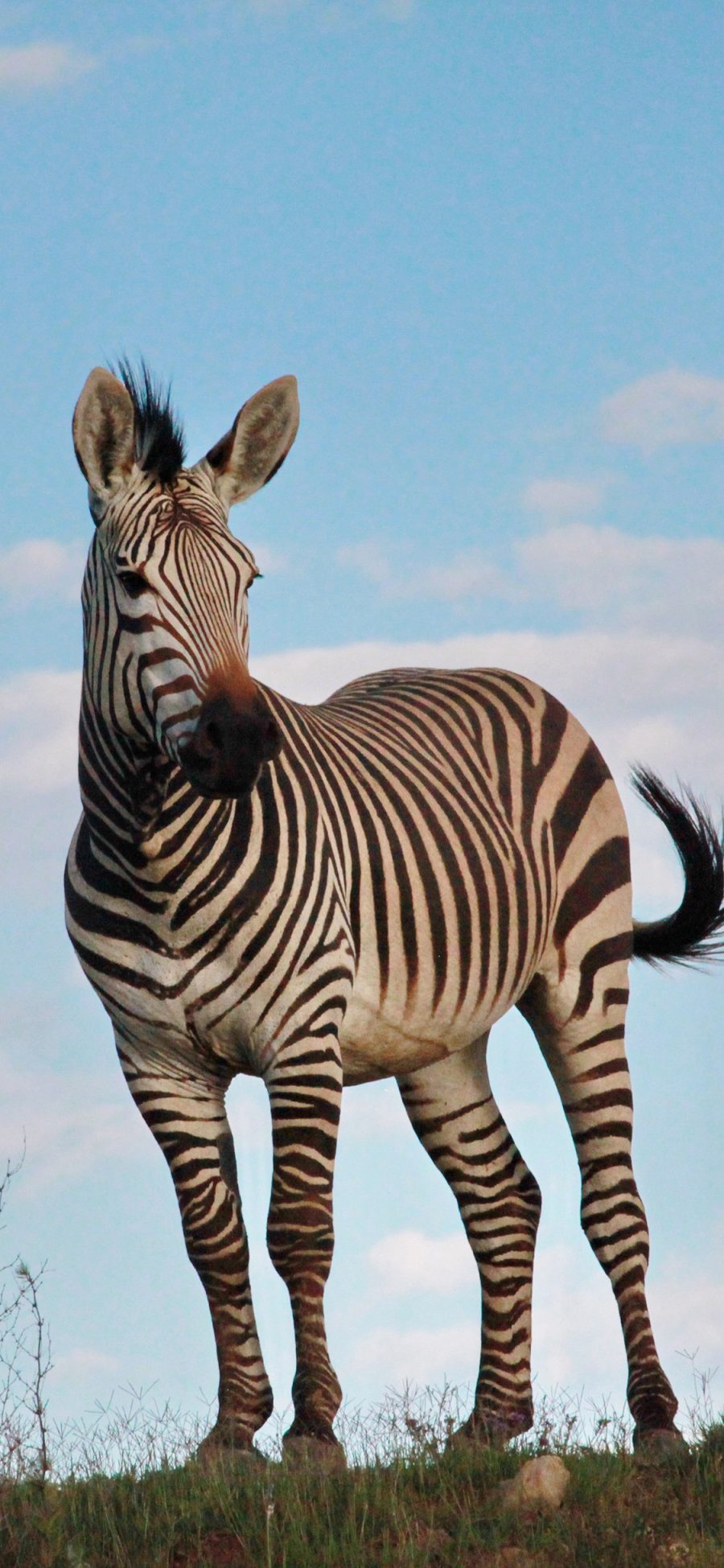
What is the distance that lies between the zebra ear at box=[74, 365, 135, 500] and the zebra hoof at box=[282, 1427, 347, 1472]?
139 inches

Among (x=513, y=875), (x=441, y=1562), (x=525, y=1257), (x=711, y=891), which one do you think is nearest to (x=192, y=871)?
(x=513, y=875)

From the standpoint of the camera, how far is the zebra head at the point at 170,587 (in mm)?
6207

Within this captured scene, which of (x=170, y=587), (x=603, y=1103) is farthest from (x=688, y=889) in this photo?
(x=170, y=587)

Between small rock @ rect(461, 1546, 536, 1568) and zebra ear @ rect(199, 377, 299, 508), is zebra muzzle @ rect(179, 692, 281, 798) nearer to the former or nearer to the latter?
zebra ear @ rect(199, 377, 299, 508)

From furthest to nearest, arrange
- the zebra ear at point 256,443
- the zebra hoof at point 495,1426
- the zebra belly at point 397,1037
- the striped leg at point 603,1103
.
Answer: the striped leg at point 603,1103, the zebra hoof at point 495,1426, the zebra belly at point 397,1037, the zebra ear at point 256,443

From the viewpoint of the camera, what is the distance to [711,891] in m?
9.56

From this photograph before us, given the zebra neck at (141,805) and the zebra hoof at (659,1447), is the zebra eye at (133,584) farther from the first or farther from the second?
the zebra hoof at (659,1447)

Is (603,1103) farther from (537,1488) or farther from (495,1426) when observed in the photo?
(537,1488)

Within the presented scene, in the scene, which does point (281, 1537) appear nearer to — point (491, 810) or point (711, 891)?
point (491, 810)

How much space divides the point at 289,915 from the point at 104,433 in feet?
6.47

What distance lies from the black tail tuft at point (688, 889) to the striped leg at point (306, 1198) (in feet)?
11.0

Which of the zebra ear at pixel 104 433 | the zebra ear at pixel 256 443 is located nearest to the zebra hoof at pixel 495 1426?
the zebra ear at pixel 256 443

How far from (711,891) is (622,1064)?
53.6 inches

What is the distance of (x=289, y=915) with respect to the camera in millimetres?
6766
